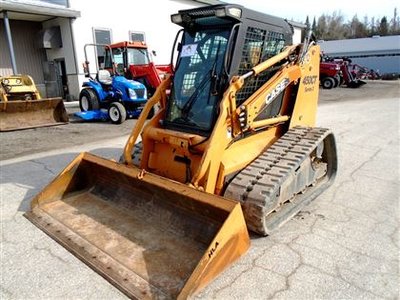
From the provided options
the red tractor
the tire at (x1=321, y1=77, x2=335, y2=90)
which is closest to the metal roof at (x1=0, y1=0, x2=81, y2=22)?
the red tractor

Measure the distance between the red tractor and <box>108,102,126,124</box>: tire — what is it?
1.52m

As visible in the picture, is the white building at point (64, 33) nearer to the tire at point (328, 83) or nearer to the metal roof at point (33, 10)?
the metal roof at point (33, 10)

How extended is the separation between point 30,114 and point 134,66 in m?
3.68

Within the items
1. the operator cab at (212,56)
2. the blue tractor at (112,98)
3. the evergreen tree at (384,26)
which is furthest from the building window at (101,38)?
the evergreen tree at (384,26)

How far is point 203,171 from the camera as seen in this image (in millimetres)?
3350

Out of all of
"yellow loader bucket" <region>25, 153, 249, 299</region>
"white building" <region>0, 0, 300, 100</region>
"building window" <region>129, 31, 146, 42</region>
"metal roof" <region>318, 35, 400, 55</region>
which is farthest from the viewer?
"metal roof" <region>318, 35, 400, 55</region>

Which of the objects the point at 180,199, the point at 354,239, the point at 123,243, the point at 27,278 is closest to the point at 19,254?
the point at 27,278

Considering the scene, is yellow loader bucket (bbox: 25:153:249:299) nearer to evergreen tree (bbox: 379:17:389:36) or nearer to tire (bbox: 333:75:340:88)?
tire (bbox: 333:75:340:88)

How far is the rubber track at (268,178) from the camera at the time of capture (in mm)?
3207

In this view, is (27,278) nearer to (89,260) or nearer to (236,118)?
(89,260)

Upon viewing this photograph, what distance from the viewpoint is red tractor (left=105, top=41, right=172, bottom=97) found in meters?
11.9

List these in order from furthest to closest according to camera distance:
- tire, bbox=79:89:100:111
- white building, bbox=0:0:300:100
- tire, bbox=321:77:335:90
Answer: tire, bbox=321:77:335:90 < white building, bbox=0:0:300:100 < tire, bbox=79:89:100:111

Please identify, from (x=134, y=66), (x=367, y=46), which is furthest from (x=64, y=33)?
(x=367, y=46)

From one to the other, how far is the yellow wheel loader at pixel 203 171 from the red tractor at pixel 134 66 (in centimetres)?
768
